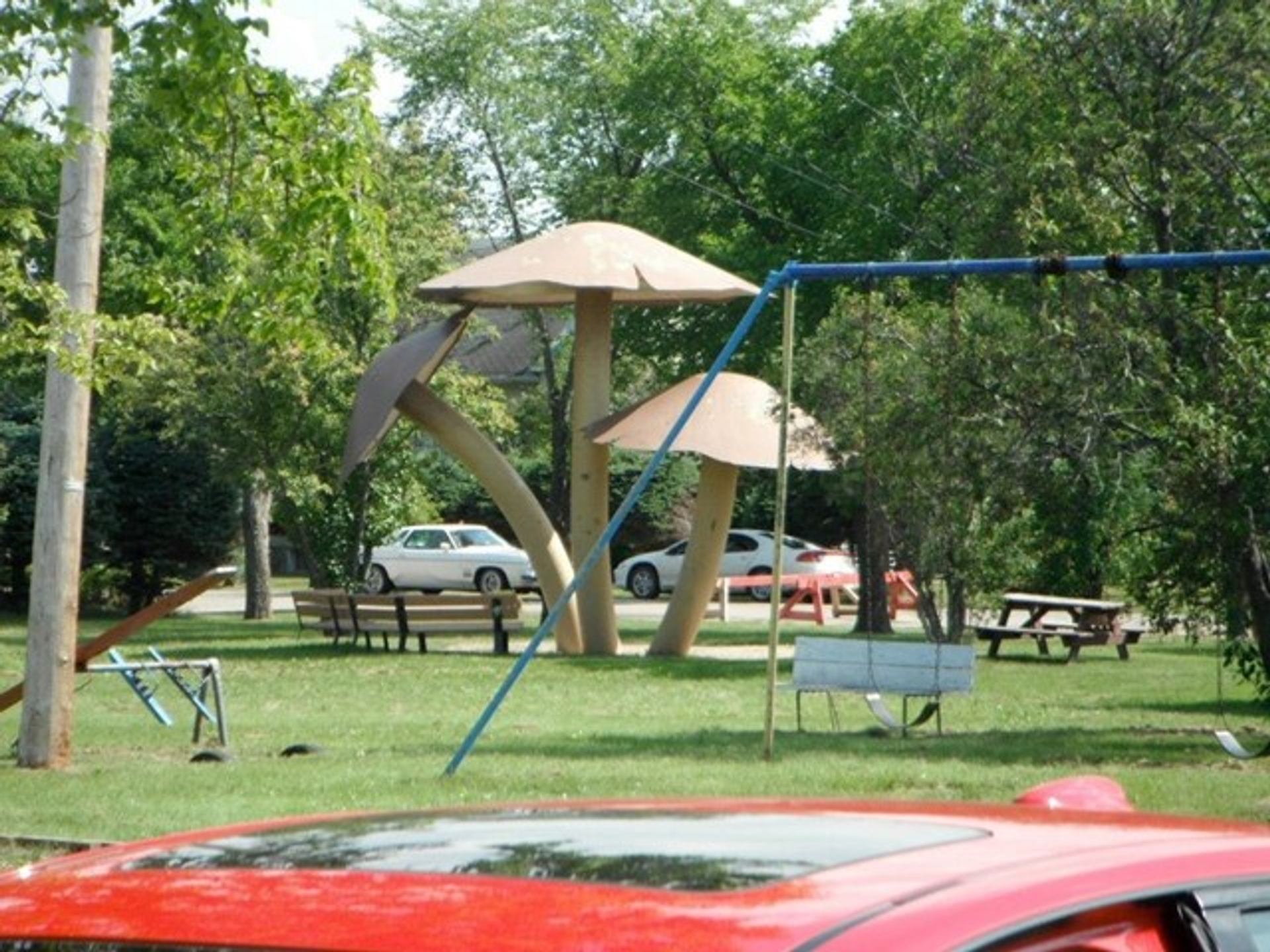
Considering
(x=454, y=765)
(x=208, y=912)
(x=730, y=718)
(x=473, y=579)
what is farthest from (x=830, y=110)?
(x=208, y=912)

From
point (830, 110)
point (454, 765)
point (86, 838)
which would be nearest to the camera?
point (86, 838)

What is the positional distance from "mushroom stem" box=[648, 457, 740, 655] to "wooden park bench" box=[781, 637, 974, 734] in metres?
11.8

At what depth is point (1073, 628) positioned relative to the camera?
3444cm

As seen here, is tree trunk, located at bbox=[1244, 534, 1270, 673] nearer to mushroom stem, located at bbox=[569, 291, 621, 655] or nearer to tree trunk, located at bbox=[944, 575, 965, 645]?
tree trunk, located at bbox=[944, 575, 965, 645]

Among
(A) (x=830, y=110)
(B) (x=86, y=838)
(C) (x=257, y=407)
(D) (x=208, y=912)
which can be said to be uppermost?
(A) (x=830, y=110)

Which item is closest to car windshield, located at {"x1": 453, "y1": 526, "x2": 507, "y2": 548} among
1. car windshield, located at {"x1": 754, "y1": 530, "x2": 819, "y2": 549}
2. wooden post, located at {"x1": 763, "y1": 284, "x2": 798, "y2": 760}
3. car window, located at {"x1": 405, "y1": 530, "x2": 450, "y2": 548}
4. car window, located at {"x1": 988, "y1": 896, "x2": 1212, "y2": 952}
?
car window, located at {"x1": 405, "y1": 530, "x2": 450, "y2": 548}

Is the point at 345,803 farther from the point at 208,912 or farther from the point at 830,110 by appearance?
the point at 830,110

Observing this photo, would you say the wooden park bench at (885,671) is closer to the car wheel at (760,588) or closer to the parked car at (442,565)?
the car wheel at (760,588)

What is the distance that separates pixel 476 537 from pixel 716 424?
872 inches

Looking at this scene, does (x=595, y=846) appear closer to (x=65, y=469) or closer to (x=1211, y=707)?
(x=65, y=469)

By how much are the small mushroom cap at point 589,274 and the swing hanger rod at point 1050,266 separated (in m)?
14.0

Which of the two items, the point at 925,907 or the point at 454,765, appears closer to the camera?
the point at 925,907

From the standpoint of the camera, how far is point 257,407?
38.9 metres

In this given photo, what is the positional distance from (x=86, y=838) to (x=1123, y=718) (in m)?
11.8
